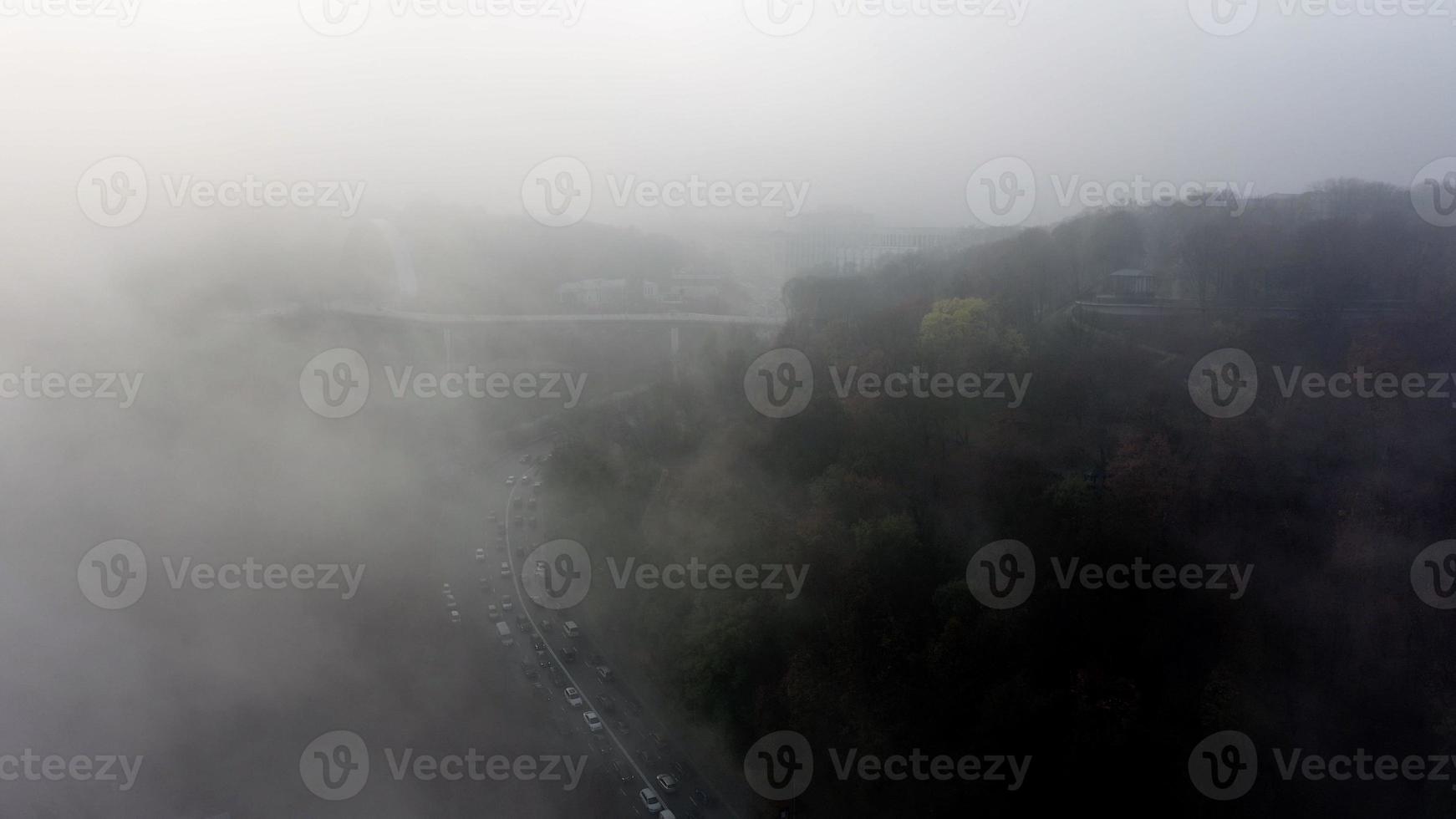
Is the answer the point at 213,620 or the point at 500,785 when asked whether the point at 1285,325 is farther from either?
the point at 213,620

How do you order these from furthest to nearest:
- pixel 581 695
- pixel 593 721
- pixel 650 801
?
pixel 581 695 < pixel 593 721 < pixel 650 801

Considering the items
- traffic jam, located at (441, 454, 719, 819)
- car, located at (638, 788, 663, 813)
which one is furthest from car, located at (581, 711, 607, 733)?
car, located at (638, 788, 663, 813)

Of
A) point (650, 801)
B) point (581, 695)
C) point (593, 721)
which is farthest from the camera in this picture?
point (581, 695)

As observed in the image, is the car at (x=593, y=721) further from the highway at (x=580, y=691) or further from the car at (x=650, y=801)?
the car at (x=650, y=801)

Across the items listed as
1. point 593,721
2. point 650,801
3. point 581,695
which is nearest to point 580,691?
point 581,695

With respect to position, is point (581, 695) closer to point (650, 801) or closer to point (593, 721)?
point (593, 721)

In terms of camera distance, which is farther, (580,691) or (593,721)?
(580,691)

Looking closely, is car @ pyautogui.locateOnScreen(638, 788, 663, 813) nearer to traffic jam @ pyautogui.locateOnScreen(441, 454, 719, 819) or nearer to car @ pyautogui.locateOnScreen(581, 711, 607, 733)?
traffic jam @ pyautogui.locateOnScreen(441, 454, 719, 819)
